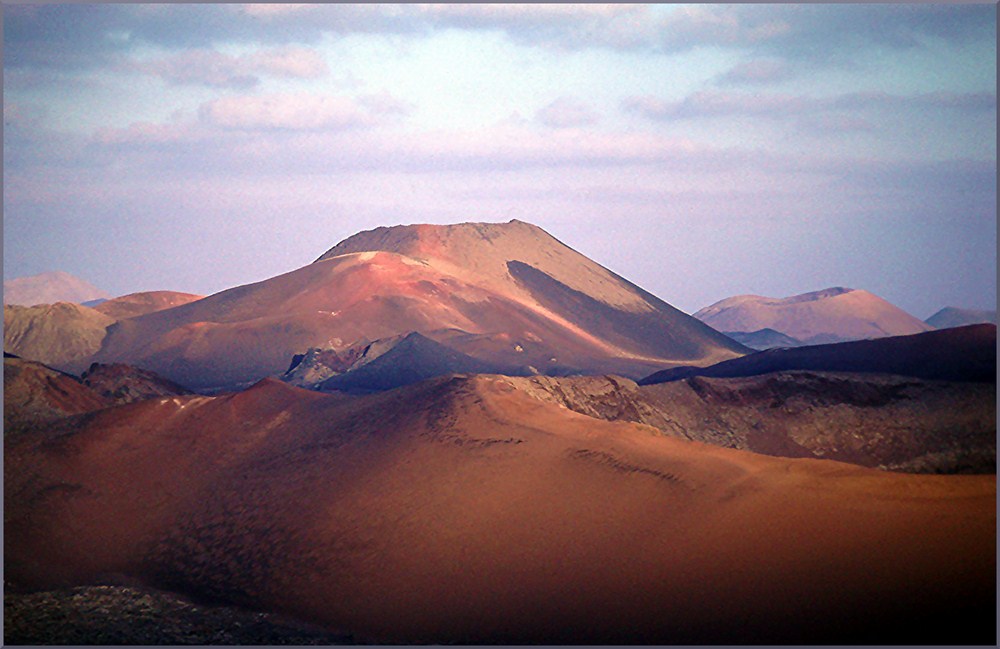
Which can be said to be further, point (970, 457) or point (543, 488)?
point (970, 457)

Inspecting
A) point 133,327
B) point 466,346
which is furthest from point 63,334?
point 466,346

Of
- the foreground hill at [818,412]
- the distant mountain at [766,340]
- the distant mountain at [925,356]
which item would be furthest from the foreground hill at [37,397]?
the distant mountain at [766,340]

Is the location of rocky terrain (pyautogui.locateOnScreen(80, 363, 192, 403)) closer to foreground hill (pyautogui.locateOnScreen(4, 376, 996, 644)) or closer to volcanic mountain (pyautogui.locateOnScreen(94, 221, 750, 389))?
foreground hill (pyautogui.locateOnScreen(4, 376, 996, 644))

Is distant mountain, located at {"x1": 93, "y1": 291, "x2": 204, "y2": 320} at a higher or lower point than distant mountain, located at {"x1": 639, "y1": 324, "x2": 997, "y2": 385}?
higher

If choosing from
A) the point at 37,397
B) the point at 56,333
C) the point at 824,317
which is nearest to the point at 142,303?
the point at 56,333

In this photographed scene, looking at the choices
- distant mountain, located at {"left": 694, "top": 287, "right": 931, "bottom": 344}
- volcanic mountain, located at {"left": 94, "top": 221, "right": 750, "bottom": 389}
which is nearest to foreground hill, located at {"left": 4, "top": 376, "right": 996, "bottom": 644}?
volcanic mountain, located at {"left": 94, "top": 221, "right": 750, "bottom": 389}

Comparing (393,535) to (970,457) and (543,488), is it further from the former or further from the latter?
(970,457)
